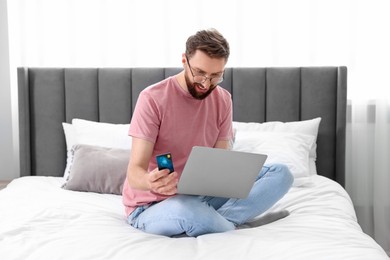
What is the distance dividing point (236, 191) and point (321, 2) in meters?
1.87

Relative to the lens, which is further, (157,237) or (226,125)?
(226,125)

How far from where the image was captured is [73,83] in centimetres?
334

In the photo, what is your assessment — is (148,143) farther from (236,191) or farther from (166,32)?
(166,32)

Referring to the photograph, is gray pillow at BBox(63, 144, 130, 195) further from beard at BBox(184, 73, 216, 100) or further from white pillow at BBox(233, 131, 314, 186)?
beard at BBox(184, 73, 216, 100)

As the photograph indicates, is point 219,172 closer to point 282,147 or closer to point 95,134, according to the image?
point 282,147

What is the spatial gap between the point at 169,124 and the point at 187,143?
0.32 feet

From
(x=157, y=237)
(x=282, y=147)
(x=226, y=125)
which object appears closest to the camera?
(x=157, y=237)

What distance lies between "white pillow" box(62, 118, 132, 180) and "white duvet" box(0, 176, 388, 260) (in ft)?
1.90

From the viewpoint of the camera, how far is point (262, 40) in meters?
3.42

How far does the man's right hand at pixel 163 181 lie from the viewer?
5.74ft

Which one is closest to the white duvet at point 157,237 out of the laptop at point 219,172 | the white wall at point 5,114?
the laptop at point 219,172

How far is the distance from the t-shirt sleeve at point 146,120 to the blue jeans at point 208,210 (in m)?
0.24

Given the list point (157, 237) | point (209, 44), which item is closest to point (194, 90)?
point (209, 44)

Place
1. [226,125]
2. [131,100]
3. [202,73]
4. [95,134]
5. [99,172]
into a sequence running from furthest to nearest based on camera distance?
[131,100] < [95,134] < [99,172] < [226,125] < [202,73]
